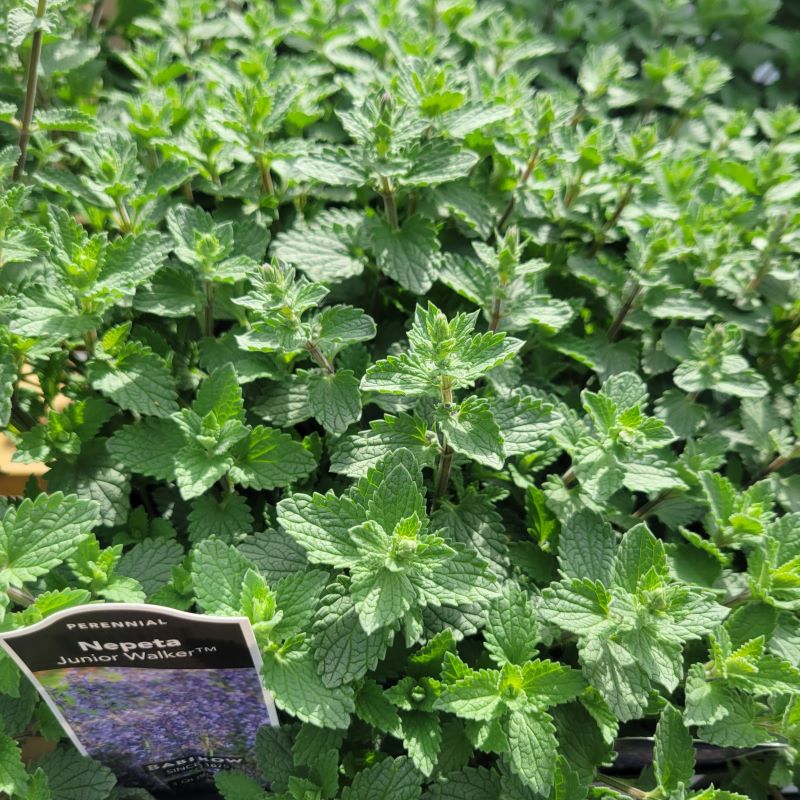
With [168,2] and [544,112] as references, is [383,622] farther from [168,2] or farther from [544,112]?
Answer: [168,2]

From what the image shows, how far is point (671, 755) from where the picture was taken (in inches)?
51.9

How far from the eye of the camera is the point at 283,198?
1.89m

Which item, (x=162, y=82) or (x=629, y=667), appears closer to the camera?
(x=629, y=667)

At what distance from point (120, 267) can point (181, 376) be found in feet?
1.03

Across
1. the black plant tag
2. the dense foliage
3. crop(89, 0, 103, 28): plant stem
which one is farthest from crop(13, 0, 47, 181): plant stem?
the black plant tag

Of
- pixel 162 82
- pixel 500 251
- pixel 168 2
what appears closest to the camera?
pixel 500 251

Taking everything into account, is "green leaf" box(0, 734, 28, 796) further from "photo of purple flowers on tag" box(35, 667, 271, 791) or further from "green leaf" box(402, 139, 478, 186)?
"green leaf" box(402, 139, 478, 186)

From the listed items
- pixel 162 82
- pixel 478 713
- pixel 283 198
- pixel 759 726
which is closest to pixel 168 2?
pixel 162 82

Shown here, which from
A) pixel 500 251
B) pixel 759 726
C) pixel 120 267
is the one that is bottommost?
pixel 759 726

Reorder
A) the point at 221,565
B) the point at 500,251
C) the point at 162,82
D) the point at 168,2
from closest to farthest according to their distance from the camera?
the point at 221,565, the point at 500,251, the point at 162,82, the point at 168,2

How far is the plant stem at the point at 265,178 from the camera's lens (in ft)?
5.92

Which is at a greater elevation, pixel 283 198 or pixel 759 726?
pixel 283 198

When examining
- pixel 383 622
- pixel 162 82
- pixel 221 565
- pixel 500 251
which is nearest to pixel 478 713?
pixel 383 622

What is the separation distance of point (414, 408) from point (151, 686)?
0.71 m
